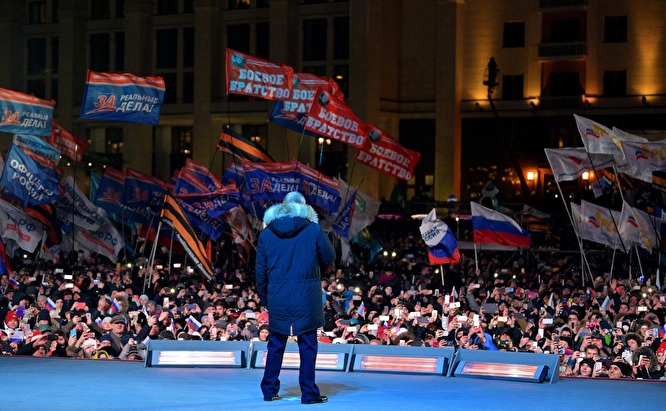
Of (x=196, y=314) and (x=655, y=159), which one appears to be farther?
(x=655, y=159)

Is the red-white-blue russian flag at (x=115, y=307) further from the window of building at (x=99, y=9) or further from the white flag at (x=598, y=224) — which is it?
the window of building at (x=99, y=9)

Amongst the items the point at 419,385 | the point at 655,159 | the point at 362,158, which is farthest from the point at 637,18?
the point at 419,385

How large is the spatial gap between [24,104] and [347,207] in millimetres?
8116

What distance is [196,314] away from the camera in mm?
18812

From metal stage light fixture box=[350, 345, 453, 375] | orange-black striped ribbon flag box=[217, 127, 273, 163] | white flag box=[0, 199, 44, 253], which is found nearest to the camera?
metal stage light fixture box=[350, 345, 453, 375]

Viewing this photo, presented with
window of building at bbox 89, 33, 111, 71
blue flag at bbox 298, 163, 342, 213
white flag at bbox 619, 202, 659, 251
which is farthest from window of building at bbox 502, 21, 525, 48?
white flag at bbox 619, 202, 659, 251

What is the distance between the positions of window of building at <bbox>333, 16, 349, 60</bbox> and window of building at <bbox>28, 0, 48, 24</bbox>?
55.1 ft

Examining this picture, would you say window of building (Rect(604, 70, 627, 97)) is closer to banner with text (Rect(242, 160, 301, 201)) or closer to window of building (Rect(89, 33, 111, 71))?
window of building (Rect(89, 33, 111, 71))

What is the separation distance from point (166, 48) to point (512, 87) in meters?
18.0

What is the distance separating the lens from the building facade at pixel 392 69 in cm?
5200

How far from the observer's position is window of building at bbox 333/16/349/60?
184 feet

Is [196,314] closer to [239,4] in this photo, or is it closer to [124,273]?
[124,273]

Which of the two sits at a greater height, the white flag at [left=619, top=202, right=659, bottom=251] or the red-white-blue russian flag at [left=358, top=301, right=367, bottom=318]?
the white flag at [left=619, top=202, right=659, bottom=251]

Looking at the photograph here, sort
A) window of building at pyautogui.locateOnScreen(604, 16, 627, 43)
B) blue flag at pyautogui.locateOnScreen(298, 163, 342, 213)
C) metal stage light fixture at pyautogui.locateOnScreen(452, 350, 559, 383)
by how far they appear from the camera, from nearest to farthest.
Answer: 1. metal stage light fixture at pyautogui.locateOnScreen(452, 350, 559, 383)
2. blue flag at pyautogui.locateOnScreen(298, 163, 342, 213)
3. window of building at pyautogui.locateOnScreen(604, 16, 627, 43)
